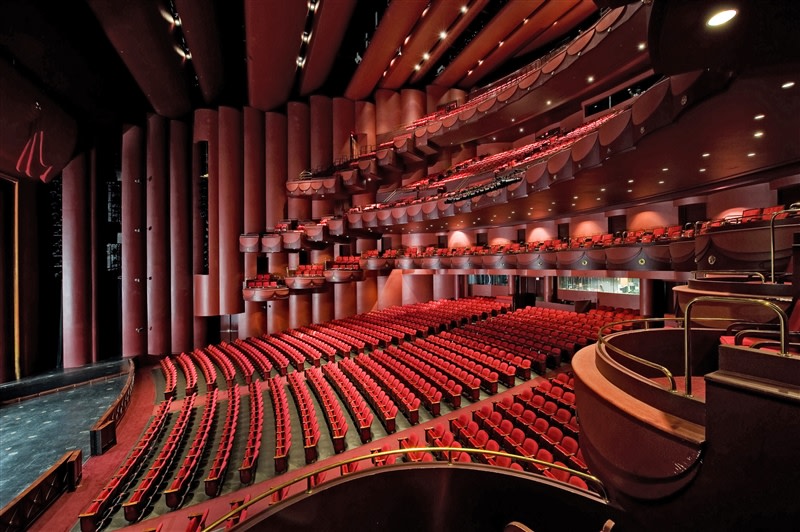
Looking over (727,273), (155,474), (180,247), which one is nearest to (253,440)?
(155,474)

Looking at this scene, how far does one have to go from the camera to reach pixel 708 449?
50.3 inches

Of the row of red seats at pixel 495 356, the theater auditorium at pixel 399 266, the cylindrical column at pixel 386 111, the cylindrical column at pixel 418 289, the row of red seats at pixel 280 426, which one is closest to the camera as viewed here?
the theater auditorium at pixel 399 266

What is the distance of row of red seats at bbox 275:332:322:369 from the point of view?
7.48m

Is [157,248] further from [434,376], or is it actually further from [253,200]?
[434,376]

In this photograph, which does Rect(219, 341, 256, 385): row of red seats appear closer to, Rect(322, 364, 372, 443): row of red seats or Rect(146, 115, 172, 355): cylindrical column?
Rect(322, 364, 372, 443): row of red seats

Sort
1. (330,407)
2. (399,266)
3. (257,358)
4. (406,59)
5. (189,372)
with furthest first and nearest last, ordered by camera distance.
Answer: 1. (406,59)
2. (399,266)
3. (257,358)
4. (189,372)
5. (330,407)

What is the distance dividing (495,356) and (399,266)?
20.5 feet

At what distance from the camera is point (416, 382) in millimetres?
5469

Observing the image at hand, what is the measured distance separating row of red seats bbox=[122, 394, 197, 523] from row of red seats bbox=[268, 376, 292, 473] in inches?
41.7

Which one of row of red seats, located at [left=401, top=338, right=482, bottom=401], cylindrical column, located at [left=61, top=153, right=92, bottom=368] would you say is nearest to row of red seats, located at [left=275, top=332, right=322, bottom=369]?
row of red seats, located at [left=401, top=338, right=482, bottom=401]

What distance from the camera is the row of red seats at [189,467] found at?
356 centimetres

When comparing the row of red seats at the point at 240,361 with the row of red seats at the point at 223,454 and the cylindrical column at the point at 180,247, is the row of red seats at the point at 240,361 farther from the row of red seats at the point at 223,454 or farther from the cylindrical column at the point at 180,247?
the cylindrical column at the point at 180,247

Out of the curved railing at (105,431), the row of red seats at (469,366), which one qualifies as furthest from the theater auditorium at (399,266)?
the row of red seats at (469,366)

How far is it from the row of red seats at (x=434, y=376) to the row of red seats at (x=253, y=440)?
2.53 meters
